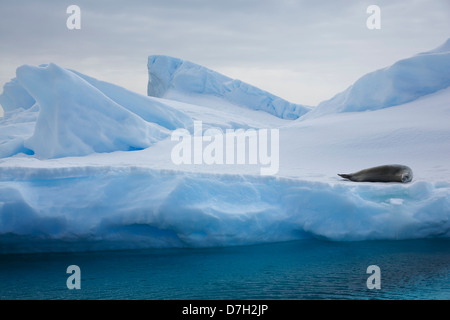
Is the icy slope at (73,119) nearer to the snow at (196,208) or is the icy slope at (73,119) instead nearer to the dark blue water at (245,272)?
the snow at (196,208)

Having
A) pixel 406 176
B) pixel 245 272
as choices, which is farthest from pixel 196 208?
pixel 406 176

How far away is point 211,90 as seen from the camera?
78.4ft

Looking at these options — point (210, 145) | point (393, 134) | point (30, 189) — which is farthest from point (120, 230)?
point (393, 134)

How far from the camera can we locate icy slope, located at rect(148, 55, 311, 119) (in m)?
23.3

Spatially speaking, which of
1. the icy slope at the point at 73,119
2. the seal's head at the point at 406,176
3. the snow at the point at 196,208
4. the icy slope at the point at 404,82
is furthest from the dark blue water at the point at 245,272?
the icy slope at the point at 404,82

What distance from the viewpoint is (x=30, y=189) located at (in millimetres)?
5000

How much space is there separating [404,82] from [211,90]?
14.3 meters

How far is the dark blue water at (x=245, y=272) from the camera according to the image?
373 cm

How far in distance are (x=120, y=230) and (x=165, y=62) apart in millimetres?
19888

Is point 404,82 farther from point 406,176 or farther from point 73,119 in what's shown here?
point 73,119

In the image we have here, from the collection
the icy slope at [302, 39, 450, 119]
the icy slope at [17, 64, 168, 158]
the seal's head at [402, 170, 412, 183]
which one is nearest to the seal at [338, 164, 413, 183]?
the seal's head at [402, 170, 412, 183]

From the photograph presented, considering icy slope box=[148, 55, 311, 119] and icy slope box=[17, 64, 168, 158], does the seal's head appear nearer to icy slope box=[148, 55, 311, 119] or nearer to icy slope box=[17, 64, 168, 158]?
icy slope box=[17, 64, 168, 158]

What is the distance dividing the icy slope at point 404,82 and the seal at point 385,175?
5093mm
